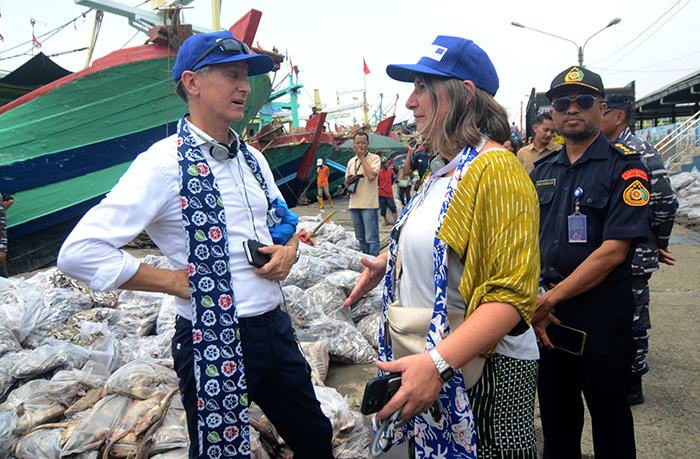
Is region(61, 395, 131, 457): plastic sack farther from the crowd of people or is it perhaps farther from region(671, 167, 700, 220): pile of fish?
region(671, 167, 700, 220): pile of fish

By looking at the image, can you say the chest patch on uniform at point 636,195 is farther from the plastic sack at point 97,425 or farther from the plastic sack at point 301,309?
the plastic sack at point 97,425

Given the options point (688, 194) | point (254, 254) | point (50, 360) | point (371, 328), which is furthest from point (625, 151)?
point (688, 194)

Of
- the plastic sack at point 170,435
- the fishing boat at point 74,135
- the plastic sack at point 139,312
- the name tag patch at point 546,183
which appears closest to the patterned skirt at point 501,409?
the name tag patch at point 546,183

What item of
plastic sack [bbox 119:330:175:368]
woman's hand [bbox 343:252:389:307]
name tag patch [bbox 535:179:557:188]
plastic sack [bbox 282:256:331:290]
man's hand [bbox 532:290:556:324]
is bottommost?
plastic sack [bbox 119:330:175:368]

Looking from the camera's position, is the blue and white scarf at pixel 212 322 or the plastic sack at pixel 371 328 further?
the plastic sack at pixel 371 328

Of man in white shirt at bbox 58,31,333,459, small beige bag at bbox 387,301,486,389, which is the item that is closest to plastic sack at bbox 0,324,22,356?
man in white shirt at bbox 58,31,333,459

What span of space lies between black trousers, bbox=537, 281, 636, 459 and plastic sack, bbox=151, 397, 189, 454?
5.83ft

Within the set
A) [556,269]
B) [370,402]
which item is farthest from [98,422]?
[556,269]

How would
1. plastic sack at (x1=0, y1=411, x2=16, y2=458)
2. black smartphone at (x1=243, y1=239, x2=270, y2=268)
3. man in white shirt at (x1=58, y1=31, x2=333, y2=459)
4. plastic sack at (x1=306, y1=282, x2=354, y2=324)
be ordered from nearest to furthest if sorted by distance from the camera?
man in white shirt at (x1=58, y1=31, x2=333, y2=459), black smartphone at (x1=243, y1=239, x2=270, y2=268), plastic sack at (x1=0, y1=411, x2=16, y2=458), plastic sack at (x1=306, y1=282, x2=354, y2=324)

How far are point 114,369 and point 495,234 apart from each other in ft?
9.24

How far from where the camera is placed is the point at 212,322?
4.58 feet

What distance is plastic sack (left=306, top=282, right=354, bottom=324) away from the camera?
396 cm

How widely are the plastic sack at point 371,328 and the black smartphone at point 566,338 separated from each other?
1970mm

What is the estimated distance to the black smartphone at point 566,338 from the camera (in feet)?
5.90
